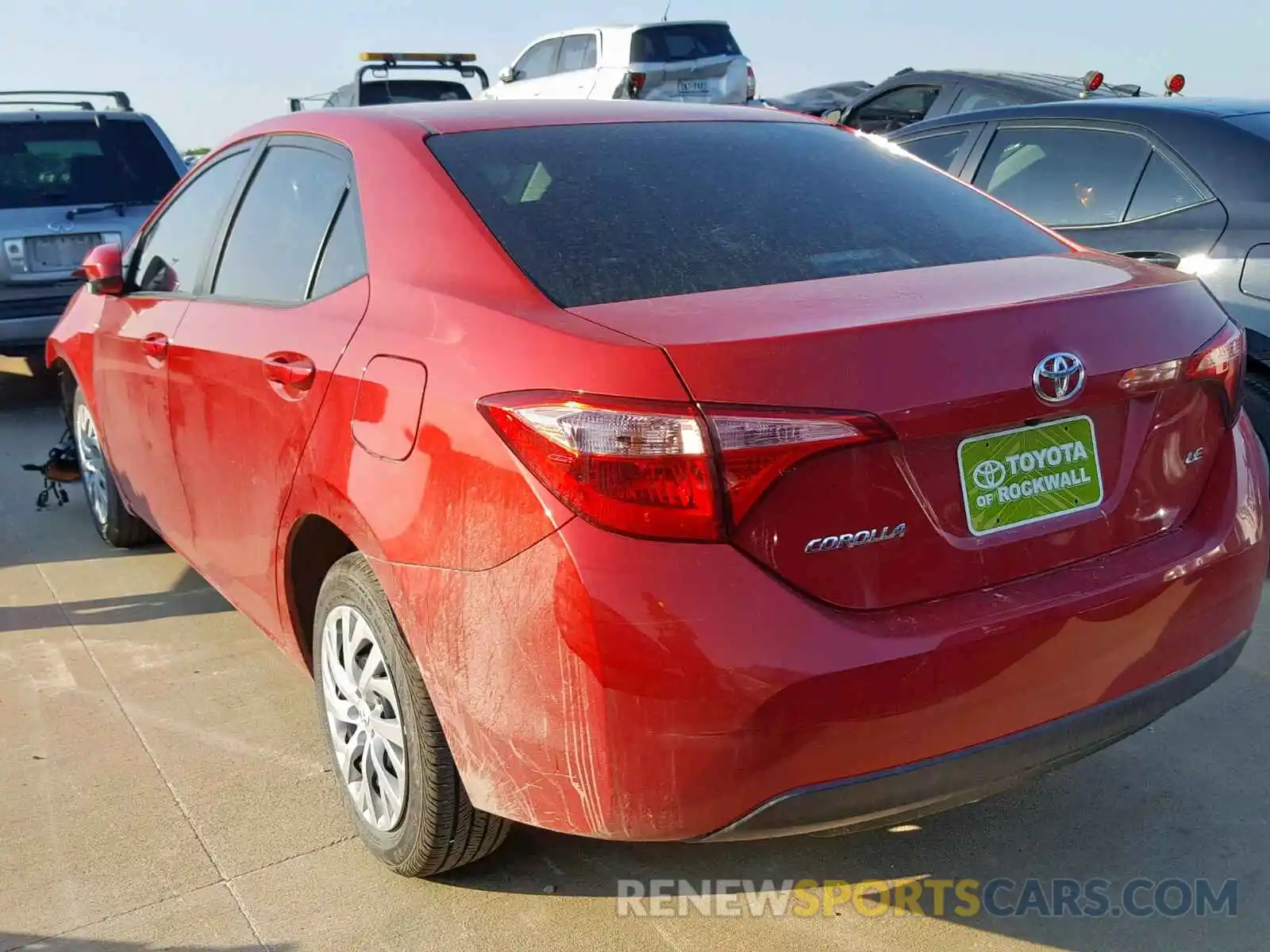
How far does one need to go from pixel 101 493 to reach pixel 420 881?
9.72 feet

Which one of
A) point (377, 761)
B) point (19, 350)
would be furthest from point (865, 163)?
point (19, 350)

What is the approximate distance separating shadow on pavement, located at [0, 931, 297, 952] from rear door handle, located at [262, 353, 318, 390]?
45.4 inches

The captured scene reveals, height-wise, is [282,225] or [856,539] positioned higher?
[282,225]

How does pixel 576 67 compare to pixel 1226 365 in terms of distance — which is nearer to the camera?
pixel 1226 365

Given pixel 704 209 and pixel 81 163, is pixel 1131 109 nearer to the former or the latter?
pixel 704 209

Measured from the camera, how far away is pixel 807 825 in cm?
213

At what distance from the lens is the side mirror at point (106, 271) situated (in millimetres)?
4211

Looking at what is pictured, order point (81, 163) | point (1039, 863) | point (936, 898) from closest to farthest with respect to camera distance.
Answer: point (936, 898) < point (1039, 863) < point (81, 163)

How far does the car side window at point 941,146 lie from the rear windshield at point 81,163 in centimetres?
465

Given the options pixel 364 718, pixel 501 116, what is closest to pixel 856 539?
pixel 364 718

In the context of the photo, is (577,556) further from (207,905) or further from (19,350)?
(19,350)

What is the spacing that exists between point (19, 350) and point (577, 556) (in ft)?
22.2

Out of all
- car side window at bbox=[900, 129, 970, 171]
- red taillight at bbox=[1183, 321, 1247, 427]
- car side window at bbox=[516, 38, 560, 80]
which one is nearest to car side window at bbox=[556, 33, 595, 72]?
car side window at bbox=[516, 38, 560, 80]

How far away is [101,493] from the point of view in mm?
5078
